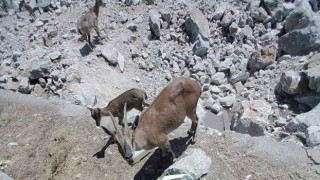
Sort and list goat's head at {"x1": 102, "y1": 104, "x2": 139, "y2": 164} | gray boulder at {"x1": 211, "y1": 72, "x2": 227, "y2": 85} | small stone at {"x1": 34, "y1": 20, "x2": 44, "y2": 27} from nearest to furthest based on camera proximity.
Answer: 1. goat's head at {"x1": 102, "y1": 104, "x2": 139, "y2": 164}
2. gray boulder at {"x1": 211, "y1": 72, "x2": 227, "y2": 85}
3. small stone at {"x1": 34, "y1": 20, "x2": 44, "y2": 27}

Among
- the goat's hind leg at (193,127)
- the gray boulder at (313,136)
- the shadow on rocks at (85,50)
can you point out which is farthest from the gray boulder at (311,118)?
the shadow on rocks at (85,50)

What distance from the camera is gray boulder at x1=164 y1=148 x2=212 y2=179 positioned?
23.3 ft

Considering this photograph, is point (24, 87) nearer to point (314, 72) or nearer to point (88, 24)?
point (88, 24)

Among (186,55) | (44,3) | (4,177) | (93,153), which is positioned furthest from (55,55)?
(4,177)

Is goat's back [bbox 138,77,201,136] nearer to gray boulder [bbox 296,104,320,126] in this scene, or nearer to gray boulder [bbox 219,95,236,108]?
gray boulder [bbox 296,104,320,126]

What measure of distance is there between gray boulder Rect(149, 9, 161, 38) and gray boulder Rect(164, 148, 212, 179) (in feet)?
17.7

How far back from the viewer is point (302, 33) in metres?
A: 11.3

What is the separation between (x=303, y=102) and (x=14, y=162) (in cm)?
679

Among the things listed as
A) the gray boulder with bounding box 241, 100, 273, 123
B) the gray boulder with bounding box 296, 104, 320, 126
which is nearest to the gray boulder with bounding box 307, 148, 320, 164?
the gray boulder with bounding box 296, 104, 320, 126

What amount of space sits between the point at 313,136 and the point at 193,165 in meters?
2.45

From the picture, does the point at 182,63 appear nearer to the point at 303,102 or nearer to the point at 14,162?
the point at 303,102

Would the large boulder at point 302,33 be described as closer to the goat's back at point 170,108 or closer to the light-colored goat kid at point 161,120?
the light-colored goat kid at point 161,120

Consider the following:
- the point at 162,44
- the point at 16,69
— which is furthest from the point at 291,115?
the point at 16,69

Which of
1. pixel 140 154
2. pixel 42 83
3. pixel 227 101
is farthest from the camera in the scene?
pixel 227 101
